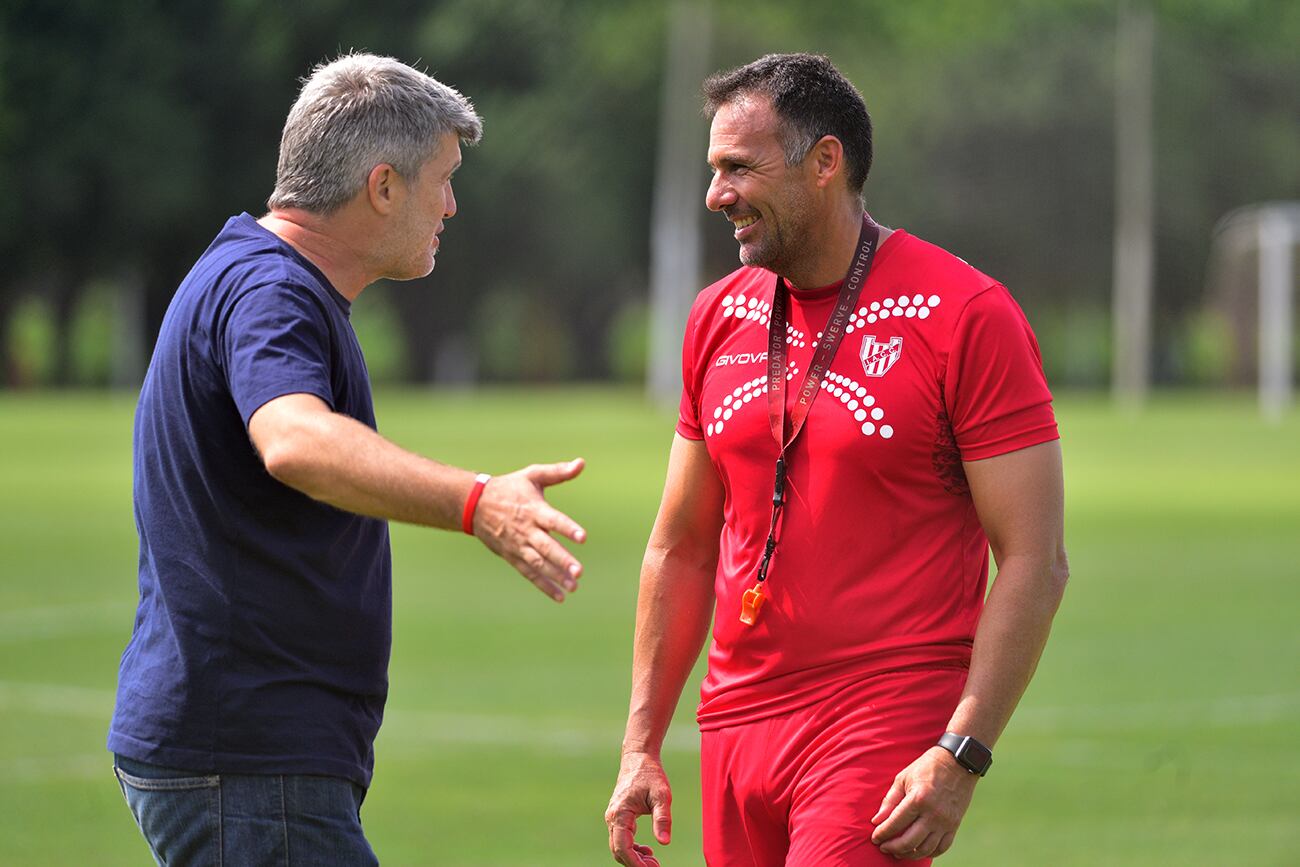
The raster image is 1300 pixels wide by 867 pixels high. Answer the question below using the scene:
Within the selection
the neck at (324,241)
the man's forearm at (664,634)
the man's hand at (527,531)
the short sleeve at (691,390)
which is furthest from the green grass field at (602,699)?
the man's hand at (527,531)

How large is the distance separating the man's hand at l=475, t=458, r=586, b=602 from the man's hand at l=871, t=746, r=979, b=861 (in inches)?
45.7

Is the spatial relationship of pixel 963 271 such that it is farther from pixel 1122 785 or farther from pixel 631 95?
pixel 631 95

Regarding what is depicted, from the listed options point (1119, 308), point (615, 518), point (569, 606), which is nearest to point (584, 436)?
point (615, 518)

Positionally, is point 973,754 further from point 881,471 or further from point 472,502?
point 472,502

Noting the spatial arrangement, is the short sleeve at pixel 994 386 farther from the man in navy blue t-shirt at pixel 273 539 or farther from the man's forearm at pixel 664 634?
the man in navy blue t-shirt at pixel 273 539

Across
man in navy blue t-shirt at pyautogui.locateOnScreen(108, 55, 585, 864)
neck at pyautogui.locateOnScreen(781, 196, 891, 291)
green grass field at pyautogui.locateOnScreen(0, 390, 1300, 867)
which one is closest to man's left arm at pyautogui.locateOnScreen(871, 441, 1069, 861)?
neck at pyautogui.locateOnScreen(781, 196, 891, 291)

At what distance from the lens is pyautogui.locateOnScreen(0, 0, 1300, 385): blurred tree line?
72062 millimetres

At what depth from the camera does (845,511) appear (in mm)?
4766

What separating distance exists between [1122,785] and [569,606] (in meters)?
8.06

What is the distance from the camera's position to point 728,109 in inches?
197

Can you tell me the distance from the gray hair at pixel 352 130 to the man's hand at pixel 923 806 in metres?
1.68

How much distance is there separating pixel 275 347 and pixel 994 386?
5.23 ft

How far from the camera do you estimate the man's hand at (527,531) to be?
3.70 m

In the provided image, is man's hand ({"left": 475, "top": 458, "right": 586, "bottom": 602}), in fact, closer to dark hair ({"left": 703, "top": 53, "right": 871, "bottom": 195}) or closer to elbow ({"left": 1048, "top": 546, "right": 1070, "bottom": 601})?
elbow ({"left": 1048, "top": 546, "right": 1070, "bottom": 601})
